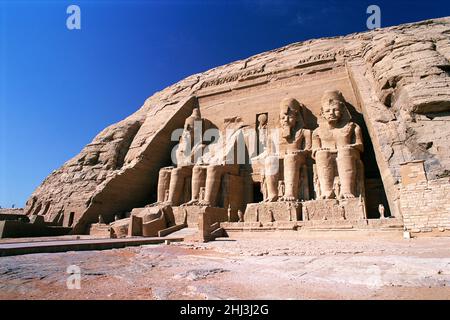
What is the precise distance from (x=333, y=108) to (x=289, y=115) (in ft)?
6.80

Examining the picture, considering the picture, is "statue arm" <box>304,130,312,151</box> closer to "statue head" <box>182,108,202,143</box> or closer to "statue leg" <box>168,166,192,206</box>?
"statue leg" <box>168,166,192,206</box>

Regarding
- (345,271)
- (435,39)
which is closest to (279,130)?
(435,39)

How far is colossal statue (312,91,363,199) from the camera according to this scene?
36.9ft

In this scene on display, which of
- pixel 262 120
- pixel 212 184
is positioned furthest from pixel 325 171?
pixel 262 120

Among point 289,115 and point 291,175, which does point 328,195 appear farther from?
point 289,115

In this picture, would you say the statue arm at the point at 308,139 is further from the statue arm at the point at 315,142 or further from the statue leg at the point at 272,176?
the statue leg at the point at 272,176

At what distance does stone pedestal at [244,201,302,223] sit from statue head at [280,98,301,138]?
3.86 m

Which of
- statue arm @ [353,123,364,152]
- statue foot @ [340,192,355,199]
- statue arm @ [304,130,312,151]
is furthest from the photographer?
statue arm @ [304,130,312,151]

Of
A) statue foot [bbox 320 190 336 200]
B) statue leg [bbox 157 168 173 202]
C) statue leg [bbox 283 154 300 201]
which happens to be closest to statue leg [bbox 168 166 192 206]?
statue leg [bbox 157 168 173 202]

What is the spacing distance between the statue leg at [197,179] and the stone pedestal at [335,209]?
16.6 ft

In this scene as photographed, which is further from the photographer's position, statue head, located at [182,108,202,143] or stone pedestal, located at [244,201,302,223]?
statue head, located at [182,108,202,143]
